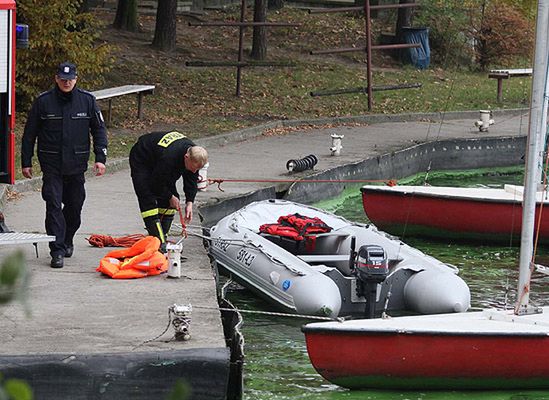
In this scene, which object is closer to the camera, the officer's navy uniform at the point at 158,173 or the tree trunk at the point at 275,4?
the officer's navy uniform at the point at 158,173

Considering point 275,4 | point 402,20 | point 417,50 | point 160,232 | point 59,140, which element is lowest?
point 160,232

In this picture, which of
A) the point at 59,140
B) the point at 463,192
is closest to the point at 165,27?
the point at 463,192

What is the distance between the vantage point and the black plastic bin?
29.6m

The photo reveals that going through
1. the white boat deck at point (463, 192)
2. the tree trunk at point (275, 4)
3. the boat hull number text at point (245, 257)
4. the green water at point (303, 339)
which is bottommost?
the green water at point (303, 339)

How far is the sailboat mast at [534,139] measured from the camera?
876cm

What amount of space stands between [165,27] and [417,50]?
23.1 ft

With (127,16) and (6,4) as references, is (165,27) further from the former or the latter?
(6,4)

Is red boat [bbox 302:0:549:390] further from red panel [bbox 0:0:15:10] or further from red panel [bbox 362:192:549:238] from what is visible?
red panel [bbox 362:192:549:238]

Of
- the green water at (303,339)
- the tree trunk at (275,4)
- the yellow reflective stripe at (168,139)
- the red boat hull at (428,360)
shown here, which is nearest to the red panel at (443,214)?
the green water at (303,339)

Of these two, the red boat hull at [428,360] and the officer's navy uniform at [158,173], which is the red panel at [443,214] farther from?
the red boat hull at [428,360]

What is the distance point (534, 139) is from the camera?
8.81 meters

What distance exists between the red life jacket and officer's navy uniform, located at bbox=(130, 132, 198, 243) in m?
1.69

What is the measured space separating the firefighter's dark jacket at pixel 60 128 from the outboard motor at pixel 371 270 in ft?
8.27

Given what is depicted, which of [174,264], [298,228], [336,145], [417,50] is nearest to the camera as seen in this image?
[174,264]
